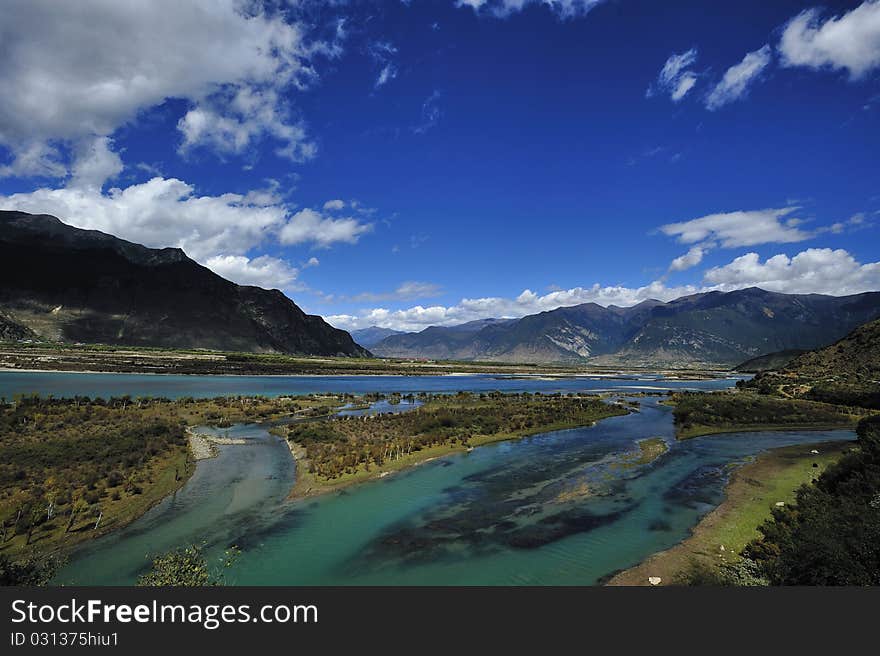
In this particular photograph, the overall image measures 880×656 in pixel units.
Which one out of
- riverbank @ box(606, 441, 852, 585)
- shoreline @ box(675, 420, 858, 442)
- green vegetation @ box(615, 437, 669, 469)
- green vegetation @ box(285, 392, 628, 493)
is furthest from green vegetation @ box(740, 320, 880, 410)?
green vegetation @ box(615, 437, 669, 469)

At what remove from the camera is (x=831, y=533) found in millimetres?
14281

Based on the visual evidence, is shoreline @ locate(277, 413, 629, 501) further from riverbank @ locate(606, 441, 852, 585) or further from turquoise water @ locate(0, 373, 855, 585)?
riverbank @ locate(606, 441, 852, 585)

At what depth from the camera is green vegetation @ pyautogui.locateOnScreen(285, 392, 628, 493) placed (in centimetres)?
3303

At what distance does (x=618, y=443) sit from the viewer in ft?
149

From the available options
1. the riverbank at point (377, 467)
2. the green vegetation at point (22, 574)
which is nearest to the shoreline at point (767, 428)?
the riverbank at point (377, 467)

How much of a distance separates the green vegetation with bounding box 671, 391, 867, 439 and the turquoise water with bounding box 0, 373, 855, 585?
1625 centimetres

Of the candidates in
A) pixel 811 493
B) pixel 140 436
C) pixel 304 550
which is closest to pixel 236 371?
pixel 140 436

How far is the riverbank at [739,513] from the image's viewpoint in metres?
17.9

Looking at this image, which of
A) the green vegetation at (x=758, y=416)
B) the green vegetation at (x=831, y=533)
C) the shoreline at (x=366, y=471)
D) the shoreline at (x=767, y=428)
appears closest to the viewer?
the green vegetation at (x=831, y=533)

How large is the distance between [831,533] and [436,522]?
16.8 m

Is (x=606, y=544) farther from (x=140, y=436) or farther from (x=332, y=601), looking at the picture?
(x=140, y=436)

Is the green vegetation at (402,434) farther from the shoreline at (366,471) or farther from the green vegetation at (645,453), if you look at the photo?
the green vegetation at (645,453)

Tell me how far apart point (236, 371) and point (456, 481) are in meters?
135

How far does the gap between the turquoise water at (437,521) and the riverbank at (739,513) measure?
31.7 inches
